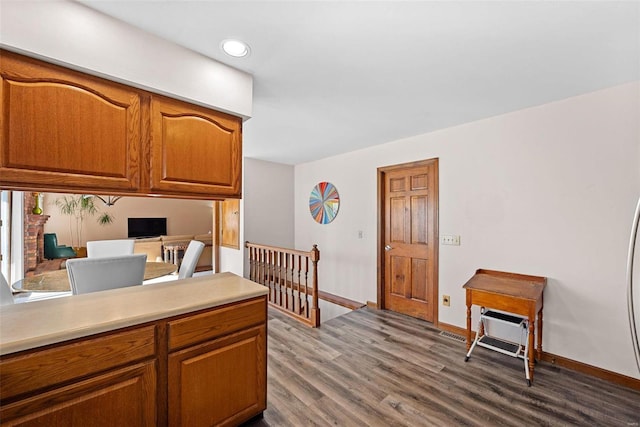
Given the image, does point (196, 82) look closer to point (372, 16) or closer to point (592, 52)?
point (372, 16)

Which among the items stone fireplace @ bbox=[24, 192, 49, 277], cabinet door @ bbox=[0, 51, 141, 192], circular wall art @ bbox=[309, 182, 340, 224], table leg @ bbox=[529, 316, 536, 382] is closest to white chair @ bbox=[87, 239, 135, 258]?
stone fireplace @ bbox=[24, 192, 49, 277]

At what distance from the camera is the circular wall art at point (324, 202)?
4.39m

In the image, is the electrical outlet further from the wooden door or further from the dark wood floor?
→ the dark wood floor

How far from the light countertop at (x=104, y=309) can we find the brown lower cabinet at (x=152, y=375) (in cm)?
5

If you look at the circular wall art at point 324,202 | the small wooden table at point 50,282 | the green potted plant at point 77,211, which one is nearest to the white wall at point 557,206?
the circular wall art at point 324,202

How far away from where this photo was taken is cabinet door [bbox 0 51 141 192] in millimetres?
1192

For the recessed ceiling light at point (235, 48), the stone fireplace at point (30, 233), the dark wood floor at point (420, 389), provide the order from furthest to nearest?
the stone fireplace at point (30, 233) < the dark wood floor at point (420, 389) < the recessed ceiling light at point (235, 48)

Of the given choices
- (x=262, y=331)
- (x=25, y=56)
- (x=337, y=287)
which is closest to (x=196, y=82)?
(x=25, y=56)

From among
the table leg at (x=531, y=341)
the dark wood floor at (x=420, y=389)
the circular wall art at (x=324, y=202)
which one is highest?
the circular wall art at (x=324, y=202)

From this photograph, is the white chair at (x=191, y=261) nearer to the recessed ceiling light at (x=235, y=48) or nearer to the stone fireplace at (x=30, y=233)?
the recessed ceiling light at (x=235, y=48)

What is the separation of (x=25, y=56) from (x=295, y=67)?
135cm

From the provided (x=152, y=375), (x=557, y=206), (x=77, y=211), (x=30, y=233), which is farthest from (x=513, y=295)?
(x=77, y=211)

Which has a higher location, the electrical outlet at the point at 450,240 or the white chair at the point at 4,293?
the electrical outlet at the point at 450,240

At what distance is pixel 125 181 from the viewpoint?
1511 millimetres
